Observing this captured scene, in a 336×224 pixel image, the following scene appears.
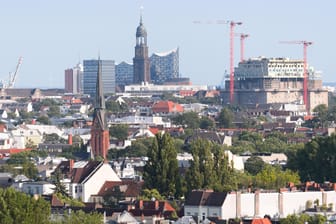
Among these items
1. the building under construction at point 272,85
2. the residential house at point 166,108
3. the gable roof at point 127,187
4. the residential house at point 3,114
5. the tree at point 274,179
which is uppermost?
the building under construction at point 272,85

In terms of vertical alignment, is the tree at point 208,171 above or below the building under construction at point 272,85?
below

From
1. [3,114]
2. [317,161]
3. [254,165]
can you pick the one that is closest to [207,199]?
[317,161]

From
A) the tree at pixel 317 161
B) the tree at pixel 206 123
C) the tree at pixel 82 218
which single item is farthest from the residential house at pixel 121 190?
the tree at pixel 206 123

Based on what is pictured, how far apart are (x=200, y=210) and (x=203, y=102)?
13830cm

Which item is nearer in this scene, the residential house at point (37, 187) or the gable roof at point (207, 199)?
the gable roof at point (207, 199)

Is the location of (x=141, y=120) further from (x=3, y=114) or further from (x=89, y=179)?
(x=89, y=179)

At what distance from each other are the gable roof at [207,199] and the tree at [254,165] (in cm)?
2037

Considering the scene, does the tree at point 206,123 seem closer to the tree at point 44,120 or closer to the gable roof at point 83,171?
the tree at point 44,120

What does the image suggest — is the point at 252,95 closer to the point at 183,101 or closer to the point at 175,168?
the point at 183,101

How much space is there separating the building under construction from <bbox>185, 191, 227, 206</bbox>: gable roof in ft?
426

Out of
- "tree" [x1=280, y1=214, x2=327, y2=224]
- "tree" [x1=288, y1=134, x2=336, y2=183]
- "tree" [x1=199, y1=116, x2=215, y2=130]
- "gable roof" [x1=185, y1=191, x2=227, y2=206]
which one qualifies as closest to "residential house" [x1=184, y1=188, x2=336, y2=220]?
"gable roof" [x1=185, y1=191, x2=227, y2=206]

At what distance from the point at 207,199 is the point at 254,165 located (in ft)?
79.1

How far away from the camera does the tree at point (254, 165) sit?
83875mm

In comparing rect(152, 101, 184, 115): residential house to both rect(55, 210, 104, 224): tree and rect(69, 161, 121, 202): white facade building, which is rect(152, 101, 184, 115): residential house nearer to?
rect(69, 161, 121, 202): white facade building
